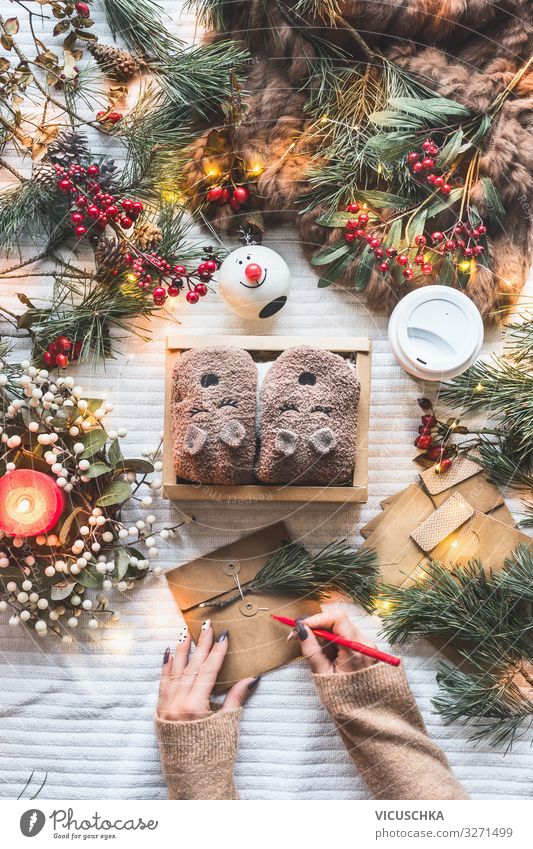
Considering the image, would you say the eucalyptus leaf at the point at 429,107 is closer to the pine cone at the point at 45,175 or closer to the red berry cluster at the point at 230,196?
the red berry cluster at the point at 230,196

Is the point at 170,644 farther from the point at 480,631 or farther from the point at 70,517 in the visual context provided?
the point at 480,631

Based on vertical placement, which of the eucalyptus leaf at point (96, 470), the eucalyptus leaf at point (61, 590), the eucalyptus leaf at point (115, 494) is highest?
the eucalyptus leaf at point (96, 470)

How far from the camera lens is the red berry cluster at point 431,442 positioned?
2.65 feet

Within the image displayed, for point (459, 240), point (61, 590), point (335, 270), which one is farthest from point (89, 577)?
point (459, 240)

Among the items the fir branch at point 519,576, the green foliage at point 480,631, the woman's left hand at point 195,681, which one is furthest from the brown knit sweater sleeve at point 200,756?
the fir branch at point 519,576

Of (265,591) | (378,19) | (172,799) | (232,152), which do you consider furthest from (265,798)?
(378,19)

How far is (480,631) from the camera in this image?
2.51 feet

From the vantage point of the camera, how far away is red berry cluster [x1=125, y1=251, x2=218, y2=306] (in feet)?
2.53

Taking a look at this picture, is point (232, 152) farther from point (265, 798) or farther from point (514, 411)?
point (265, 798)

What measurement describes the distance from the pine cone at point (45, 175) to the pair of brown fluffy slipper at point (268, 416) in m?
0.27

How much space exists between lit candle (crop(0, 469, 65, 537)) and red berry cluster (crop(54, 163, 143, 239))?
286mm

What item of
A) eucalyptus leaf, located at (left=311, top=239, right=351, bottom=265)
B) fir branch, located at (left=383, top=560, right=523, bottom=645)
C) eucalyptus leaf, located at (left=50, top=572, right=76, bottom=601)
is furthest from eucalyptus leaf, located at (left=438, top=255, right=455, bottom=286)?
eucalyptus leaf, located at (left=50, top=572, right=76, bottom=601)

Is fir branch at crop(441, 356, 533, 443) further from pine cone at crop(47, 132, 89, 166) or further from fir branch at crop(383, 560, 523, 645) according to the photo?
pine cone at crop(47, 132, 89, 166)
